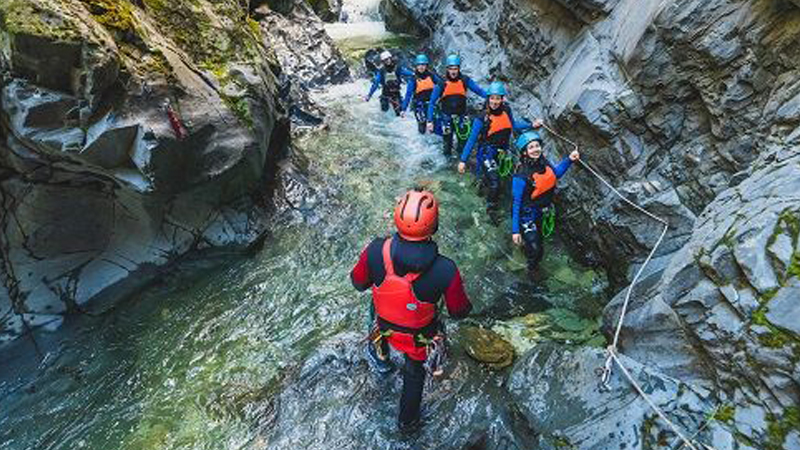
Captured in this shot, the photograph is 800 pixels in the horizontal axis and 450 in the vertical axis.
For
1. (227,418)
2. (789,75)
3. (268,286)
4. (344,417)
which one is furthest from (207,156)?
(789,75)

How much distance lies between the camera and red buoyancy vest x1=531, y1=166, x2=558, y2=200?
874 cm

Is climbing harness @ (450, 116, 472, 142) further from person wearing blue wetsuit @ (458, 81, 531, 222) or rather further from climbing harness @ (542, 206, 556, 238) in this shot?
climbing harness @ (542, 206, 556, 238)

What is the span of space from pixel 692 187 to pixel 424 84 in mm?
7960

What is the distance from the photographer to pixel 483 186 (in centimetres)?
1170

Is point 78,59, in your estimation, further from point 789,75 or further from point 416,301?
point 789,75

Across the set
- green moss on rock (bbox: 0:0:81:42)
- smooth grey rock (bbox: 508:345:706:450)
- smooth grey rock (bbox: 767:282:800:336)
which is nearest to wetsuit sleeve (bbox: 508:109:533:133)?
smooth grey rock (bbox: 508:345:706:450)

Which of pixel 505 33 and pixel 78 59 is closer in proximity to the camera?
pixel 78 59

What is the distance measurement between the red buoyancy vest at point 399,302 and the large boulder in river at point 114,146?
455cm

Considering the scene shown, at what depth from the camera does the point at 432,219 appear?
5.22 m

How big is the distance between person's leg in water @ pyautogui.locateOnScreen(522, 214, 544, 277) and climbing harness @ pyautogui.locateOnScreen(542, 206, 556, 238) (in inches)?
4.2

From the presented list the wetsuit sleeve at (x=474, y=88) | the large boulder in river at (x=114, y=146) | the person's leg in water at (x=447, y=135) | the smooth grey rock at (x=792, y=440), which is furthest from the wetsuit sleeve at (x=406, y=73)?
the smooth grey rock at (x=792, y=440)

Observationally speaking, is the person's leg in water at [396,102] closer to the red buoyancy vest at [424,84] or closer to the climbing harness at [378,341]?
the red buoyancy vest at [424,84]

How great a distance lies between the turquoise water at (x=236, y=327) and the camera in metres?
6.83

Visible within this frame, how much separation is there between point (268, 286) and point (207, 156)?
2.28 metres
